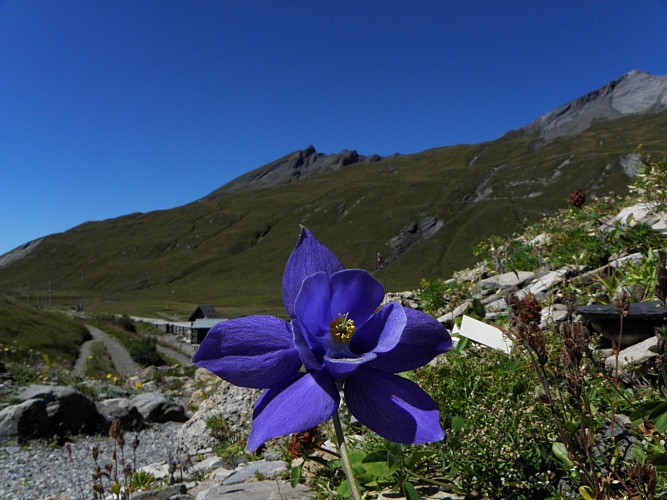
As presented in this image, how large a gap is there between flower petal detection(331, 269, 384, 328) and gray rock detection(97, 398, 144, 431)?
14.5 meters

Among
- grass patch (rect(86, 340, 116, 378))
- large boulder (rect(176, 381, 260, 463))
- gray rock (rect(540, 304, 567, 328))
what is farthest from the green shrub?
gray rock (rect(540, 304, 567, 328))

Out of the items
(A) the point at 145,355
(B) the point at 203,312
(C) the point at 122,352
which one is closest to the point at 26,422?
(A) the point at 145,355

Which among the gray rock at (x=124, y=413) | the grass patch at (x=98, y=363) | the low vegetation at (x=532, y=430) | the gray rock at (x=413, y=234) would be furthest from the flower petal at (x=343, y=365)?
the gray rock at (x=413, y=234)

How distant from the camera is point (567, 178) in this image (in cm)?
16100

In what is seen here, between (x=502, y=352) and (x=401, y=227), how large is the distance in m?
159

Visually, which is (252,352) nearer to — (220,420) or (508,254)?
(220,420)

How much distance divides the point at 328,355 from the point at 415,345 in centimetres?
25

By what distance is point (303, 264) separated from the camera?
143 cm

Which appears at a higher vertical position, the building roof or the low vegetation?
the building roof

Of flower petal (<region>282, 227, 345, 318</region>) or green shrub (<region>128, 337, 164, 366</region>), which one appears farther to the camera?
green shrub (<region>128, 337, 164, 366</region>)

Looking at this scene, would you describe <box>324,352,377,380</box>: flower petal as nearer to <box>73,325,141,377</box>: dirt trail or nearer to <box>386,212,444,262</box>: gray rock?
<box>73,325,141,377</box>: dirt trail

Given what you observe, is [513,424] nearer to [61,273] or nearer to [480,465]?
[480,465]

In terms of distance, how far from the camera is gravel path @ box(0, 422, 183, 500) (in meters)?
7.91

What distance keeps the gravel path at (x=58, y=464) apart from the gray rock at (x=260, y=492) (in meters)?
3.71
